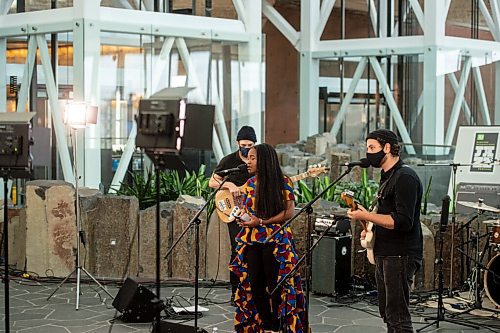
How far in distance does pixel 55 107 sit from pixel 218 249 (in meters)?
5.08

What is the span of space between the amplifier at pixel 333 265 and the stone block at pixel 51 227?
3381 millimetres

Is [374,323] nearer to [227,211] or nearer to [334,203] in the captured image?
[227,211]

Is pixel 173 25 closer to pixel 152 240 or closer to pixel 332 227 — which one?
pixel 152 240

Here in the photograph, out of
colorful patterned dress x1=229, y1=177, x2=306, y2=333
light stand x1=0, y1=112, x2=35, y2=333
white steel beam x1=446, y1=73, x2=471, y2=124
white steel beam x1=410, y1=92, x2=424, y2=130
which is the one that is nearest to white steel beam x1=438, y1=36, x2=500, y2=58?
white steel beam x1=446, y1=73, x2=471, y2=124

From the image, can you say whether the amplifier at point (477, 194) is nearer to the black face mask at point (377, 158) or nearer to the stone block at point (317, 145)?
the black face mask at point (377, 158)

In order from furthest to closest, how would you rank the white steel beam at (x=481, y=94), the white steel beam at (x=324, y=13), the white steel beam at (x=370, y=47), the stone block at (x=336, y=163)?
1. the white steel beam at (x=324, y=13)
2. the white steel beam at (x=481, y=94)
3. the white steel beam at (x=370, y=47)
4. the stone block at (x=336, y=163)

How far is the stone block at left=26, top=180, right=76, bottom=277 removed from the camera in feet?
38.1

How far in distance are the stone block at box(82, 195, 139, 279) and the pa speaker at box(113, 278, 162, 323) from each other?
8.17 feet

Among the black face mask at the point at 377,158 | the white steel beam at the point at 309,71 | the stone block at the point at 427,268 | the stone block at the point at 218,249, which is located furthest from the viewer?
the white steel beam at the point at 309,71

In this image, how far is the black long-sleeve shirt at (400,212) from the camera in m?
6.76

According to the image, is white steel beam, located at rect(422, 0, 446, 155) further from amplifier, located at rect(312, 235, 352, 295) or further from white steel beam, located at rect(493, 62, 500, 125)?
amplifier, located at rect(312, 235, 352, 295)

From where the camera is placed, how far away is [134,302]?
866 cm

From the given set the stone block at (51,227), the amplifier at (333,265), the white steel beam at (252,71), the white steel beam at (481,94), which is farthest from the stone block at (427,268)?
the white steel beam at (481,94)

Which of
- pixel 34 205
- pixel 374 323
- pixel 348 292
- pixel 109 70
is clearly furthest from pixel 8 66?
pixel 374 323
